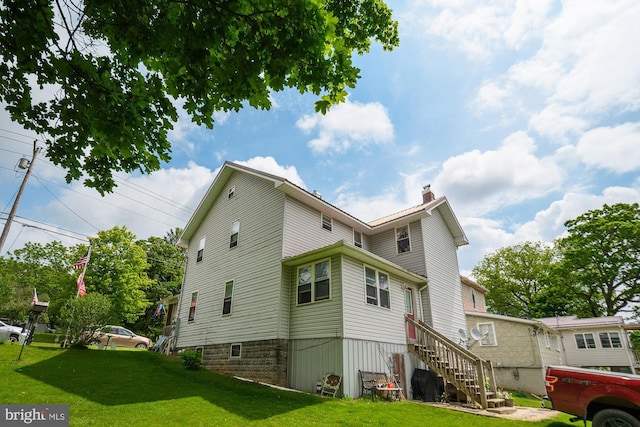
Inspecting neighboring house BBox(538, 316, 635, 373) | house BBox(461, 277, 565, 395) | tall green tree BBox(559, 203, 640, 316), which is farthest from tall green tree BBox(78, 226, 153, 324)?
tall green tree BBox(559, 203, 640, 316)

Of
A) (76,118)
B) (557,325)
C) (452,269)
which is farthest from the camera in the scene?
(557,325)

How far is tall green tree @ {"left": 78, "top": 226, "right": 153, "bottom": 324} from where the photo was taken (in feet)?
83.7

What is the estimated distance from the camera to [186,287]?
18906 millimetres

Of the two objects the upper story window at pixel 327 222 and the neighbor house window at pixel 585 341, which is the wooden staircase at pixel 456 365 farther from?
the neighbor house window at pixel 585 341

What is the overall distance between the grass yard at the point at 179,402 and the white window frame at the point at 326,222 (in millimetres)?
7158

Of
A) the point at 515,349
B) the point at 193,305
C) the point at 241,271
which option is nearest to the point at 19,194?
the point at 193,305

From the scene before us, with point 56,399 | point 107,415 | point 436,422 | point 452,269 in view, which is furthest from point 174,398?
point 452,269

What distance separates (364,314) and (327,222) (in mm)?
5249

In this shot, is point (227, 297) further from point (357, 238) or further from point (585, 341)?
point (585, 341)

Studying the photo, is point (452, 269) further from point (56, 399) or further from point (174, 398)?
point (56, 399)

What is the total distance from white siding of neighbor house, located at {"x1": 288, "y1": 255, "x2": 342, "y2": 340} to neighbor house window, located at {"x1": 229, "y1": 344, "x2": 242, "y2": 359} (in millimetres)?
2623

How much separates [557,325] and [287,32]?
107 ft

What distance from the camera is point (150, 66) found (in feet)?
13.5

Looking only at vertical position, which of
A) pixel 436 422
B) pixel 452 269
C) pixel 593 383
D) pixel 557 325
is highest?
pixel 452 269
